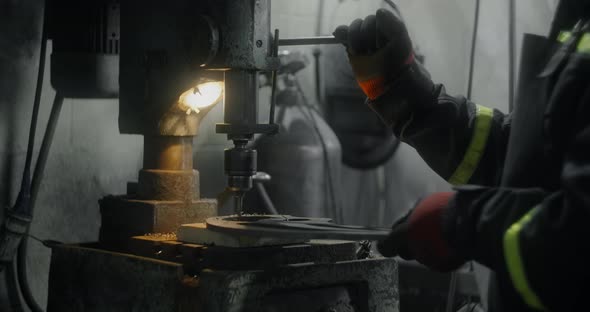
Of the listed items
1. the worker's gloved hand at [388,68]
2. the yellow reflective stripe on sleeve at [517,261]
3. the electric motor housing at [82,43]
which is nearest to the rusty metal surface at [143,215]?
the electric motor housing at [82,43]

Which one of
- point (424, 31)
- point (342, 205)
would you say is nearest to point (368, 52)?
point (342, 205)

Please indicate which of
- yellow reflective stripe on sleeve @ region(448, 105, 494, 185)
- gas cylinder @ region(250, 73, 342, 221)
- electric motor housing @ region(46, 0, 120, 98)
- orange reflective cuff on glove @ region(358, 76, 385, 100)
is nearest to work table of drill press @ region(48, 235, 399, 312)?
yellow reflective stripe on sleeve @ region(448, 105, 494, 185)

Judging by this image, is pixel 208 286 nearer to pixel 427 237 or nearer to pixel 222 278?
pixel 222 278

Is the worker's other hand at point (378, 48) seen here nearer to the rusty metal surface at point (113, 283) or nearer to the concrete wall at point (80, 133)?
the rusty metal surface at point (113, 283)

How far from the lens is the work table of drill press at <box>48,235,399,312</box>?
1426 mm

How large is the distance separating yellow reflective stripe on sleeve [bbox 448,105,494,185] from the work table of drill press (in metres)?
0.25

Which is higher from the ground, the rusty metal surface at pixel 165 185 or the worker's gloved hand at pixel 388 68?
the worker's gloved hand at pixel 388 68

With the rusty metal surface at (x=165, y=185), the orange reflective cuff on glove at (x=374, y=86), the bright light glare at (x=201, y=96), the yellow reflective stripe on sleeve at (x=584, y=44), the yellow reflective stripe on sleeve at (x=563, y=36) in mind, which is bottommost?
the rusty metal surface at (x=165, y=185)

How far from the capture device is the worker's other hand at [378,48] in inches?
65.5

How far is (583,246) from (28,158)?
135 centimetres

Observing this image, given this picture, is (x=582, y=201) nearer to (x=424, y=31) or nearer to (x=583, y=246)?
(x=583, y=246)

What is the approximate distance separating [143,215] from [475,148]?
2.48ft

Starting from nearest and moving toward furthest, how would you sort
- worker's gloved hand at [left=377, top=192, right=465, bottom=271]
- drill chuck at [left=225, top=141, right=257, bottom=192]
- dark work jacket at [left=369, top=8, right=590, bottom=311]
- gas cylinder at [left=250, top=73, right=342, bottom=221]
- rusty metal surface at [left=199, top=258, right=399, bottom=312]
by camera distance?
dark work jacket at [left=369, top=8, right=590, bottom=311]
worker's gloved hand at [left=377, top=192, right=465, bottom=271]
rusty metal surface at [left=199, top=258, right=399, bottom=312]
drill chuck at [left=225, top=141, right=257, bottom=192]
gas cylinder at [left=250, top=73, right=342, bottom=221]

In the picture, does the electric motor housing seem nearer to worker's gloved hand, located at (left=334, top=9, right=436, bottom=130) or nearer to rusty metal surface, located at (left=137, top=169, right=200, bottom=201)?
rusty metal surface, located at (left=137, top=169, right=200, bottom=201)
